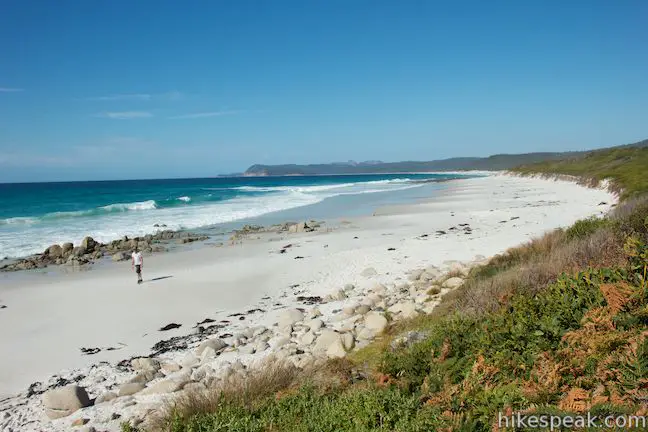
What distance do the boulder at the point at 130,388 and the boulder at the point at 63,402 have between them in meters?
0.48

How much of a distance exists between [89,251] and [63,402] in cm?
1678

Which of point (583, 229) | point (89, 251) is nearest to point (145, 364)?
point (583, 229)

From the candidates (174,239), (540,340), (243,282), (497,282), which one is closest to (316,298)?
(243,282)

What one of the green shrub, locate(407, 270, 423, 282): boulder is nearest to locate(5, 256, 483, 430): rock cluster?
locate(407, 270, 423, 282): boulder

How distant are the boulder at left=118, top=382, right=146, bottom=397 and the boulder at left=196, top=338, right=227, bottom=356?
147 cm

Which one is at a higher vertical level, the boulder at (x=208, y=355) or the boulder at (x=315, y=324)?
the boulder at (x=315, y=324)

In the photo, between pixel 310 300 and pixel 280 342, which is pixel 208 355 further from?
pixel 310 300

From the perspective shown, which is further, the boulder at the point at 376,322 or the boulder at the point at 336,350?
the boulder at the point at 376,322

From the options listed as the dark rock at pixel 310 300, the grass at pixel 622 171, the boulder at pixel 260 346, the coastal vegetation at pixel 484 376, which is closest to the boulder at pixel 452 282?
the dark rock at pixel 310 300

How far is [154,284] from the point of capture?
537 inches

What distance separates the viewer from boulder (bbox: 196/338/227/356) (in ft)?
26.7

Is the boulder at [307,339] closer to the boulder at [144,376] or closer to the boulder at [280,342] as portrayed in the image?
the boulder at [280,342]

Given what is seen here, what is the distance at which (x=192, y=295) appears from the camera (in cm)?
1229

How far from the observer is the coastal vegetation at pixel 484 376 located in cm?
381
